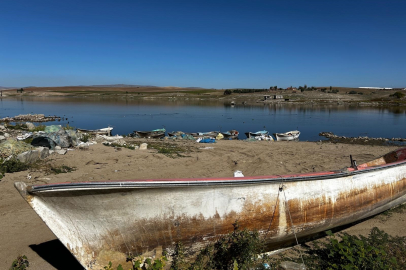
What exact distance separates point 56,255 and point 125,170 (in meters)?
4.93

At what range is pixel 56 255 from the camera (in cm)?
452

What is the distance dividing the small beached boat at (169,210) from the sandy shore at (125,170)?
1.04 metres

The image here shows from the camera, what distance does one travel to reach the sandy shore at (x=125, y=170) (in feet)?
15.3

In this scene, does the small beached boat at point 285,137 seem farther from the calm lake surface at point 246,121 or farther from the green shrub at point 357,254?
the green shrub at point 357,254

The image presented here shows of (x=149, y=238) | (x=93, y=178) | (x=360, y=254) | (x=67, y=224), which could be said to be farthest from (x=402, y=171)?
(x=93, y=178)

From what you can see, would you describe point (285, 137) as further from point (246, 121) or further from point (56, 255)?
point (56, 255)

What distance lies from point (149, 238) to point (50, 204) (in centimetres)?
150

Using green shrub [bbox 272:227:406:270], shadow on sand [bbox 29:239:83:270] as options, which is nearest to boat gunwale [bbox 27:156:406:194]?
green shrub [bbox 272:227:406:270]

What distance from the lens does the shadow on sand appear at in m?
4.28

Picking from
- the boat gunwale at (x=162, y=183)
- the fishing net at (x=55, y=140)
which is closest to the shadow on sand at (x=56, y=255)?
the boat gunwale at (x=162, y=183)

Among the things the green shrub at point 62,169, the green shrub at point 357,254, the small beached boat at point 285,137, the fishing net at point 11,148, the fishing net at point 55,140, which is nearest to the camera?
the green shrub at point 357,254

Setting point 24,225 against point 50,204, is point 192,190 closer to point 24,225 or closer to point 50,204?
point 50,204

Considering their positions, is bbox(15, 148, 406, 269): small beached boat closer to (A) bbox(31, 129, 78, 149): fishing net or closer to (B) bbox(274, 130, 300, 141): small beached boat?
(A) bbox(31, 129, 78, 149): fishing net

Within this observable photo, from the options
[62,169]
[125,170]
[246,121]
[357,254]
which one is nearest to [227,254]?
[357,254]
